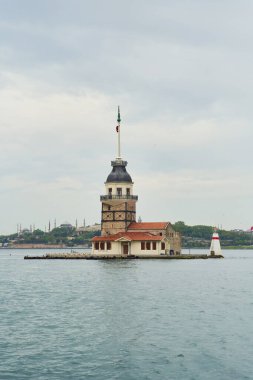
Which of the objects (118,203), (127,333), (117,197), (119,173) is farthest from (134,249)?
(127,333)

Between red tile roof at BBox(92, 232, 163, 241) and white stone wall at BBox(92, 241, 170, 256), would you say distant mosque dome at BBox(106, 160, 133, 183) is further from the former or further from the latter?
white stone wall at BBox(92, 241, 170, 256)

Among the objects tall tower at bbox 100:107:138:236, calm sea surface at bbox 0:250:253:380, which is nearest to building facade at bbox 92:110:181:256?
tall tower at bbox 100:107:138:236

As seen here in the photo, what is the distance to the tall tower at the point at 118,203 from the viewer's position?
133 metres

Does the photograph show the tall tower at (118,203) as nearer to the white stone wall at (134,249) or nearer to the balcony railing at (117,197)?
the balcony railing at (117,197)

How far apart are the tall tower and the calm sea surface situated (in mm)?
67727

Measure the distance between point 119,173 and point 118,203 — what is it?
23.0 feet

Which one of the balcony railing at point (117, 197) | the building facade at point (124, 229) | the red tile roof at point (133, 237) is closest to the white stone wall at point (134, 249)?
the building facade at point (124, 229)

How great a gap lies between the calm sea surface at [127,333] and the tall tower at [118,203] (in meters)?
67.7

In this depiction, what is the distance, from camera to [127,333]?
38062 mm

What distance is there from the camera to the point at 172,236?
136750mm

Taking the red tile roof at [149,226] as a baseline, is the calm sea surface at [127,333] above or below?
below

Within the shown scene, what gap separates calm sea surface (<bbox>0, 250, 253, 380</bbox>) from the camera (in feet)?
96.7

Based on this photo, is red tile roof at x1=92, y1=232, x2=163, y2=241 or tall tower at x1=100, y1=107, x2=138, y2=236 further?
tall tower at x1=100, y1=107, x2=138, y2=236

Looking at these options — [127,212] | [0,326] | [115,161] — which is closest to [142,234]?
[127,212]
